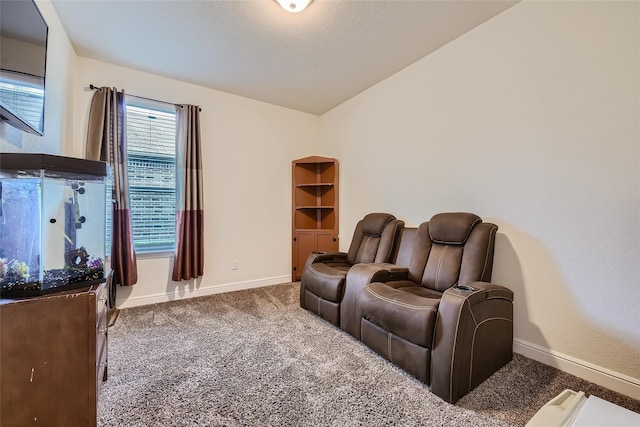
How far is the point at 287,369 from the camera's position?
1.87 m

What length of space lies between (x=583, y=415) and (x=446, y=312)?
0.93 metres

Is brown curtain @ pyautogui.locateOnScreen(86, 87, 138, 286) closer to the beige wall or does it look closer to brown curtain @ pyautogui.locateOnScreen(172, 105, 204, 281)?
the beige wall

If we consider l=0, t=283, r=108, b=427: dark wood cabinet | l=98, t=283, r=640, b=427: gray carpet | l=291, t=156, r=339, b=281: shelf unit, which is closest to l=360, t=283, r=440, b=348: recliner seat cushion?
l=98, t=283, r=640, b=427: gray carpet

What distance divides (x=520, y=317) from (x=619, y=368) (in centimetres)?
55

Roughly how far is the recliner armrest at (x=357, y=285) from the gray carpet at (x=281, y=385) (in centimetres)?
12

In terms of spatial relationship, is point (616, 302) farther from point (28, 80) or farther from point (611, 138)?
point (28, 80)

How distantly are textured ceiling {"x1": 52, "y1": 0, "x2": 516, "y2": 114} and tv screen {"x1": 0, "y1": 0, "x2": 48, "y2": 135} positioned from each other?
825 mm

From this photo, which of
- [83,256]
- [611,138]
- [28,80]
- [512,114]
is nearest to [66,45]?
[28,80]

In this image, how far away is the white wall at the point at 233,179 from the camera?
120 inches

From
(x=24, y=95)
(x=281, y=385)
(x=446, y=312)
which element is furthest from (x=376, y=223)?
(x=24, y=95)

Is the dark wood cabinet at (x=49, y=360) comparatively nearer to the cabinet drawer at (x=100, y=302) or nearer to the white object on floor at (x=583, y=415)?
the cabinet drawer at (x=100, y=302)

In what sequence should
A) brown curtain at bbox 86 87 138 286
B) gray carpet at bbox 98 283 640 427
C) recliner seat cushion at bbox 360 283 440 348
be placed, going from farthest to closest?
1. brown curtain at bbox 86 87 138 286
2. recliner seat cushion at bbox 360 283 440 348
3. gray carpet at bbox 98 283 640 427

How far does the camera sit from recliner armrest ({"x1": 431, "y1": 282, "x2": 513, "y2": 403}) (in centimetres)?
156

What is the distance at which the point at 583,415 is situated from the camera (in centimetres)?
69
